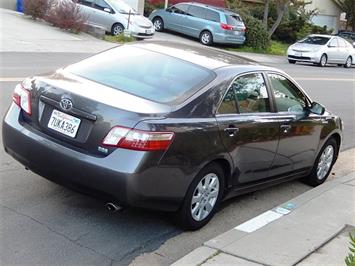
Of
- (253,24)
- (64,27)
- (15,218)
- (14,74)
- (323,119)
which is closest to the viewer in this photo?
(15,218)

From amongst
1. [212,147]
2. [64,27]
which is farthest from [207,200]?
[64,27]

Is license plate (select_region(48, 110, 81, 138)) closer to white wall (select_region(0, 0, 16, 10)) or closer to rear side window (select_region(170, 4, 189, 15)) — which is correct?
white wall (select_region(0, 0, 16, 10))

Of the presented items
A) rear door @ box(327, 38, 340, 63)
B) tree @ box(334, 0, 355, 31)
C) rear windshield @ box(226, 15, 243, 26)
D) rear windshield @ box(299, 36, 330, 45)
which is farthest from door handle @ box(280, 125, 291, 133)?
tree @ box(334, 0, 355, 31)

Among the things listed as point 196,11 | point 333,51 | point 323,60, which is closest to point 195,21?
point 196,11

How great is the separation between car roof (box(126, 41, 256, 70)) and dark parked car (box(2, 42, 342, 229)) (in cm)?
1

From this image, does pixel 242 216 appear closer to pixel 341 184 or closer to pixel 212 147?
pixel 212 147

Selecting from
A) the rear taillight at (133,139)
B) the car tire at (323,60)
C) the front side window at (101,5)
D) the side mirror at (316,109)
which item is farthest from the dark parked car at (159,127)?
the car tire at (323,60)

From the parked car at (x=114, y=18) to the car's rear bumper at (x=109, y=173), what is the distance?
1905 cm

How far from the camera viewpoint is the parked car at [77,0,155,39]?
923 inches

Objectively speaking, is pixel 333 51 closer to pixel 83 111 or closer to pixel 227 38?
pixel 227 38

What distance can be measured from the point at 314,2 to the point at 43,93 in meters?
45.8

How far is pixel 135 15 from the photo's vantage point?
23.8m

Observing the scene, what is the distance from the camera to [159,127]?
4.42 metres

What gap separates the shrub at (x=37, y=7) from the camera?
72.8 ft
